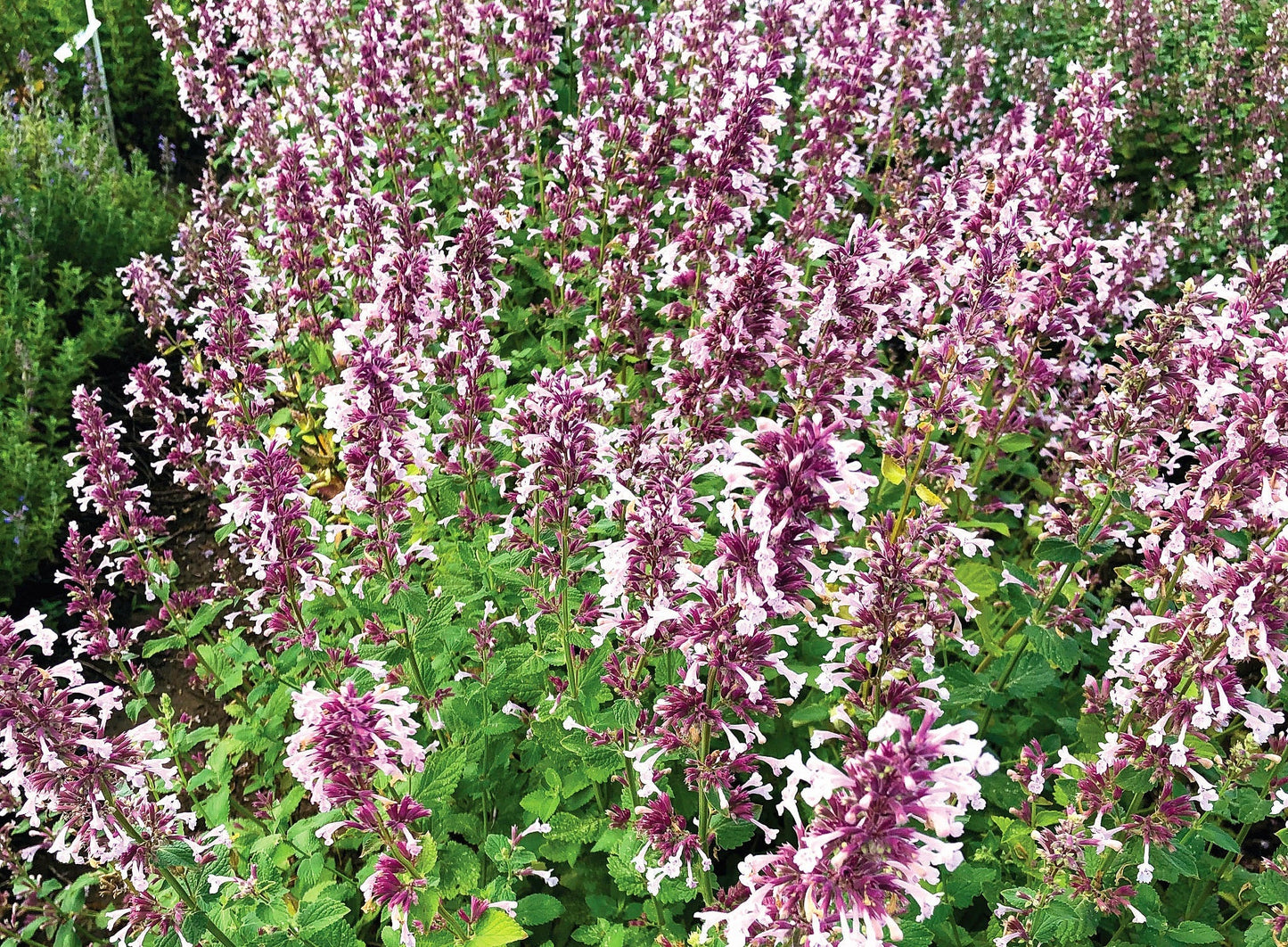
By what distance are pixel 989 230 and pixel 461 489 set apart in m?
2.79

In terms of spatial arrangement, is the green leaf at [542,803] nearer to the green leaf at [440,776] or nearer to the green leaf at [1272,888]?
the green leaf at [440,776]

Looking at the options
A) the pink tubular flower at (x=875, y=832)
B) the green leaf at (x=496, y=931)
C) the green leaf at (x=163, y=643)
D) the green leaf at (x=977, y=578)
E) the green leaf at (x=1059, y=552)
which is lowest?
the green leaf at (x=163, y=643)

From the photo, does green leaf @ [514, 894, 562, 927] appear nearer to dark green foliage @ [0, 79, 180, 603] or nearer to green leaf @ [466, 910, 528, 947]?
green leaf @ [466, 910, 528, 947]

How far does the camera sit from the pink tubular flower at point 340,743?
2.62 meters

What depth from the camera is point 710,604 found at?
2602mm

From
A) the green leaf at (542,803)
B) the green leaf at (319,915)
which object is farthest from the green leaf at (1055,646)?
the green leaf at (319,915)

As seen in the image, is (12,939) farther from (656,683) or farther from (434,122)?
(434,122)

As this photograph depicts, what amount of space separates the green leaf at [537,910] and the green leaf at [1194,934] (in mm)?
2290

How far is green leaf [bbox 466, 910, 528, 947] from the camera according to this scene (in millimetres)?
3127

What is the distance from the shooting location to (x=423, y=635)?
381 centimetres

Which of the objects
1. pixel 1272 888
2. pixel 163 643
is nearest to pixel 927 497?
pixel 1272 888

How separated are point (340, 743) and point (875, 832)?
1529 mm

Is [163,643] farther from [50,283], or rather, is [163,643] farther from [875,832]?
[50,283]

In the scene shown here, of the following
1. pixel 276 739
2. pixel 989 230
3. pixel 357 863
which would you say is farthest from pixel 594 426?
pixel 357 863
